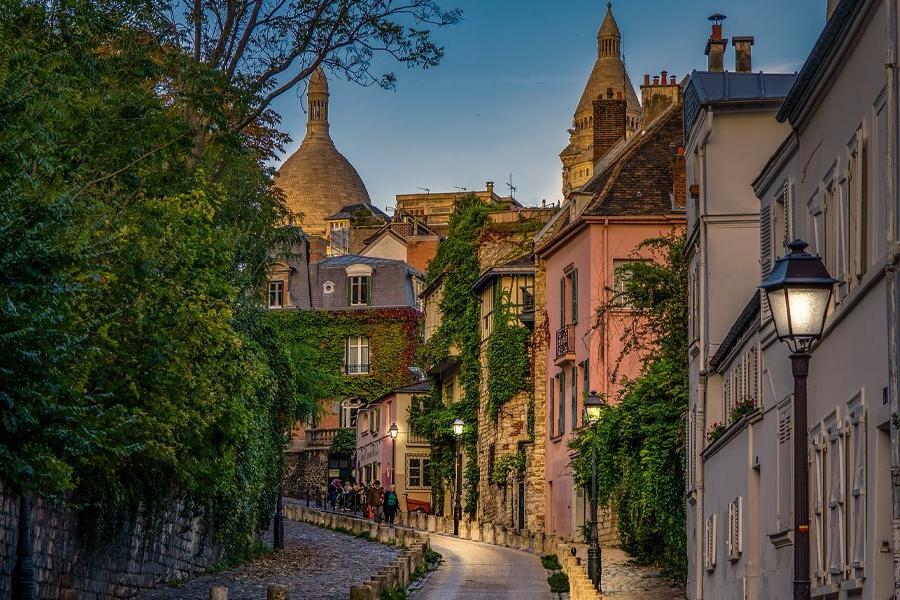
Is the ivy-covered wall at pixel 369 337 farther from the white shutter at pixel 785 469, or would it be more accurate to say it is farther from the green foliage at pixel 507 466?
the white shutter at pixel 785 469

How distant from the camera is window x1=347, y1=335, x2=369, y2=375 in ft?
303

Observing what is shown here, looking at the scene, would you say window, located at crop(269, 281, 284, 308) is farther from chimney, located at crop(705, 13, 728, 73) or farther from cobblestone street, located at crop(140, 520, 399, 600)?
chimney, located at crop(705, 13, 728, 73)

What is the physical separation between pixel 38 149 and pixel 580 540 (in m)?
32.5

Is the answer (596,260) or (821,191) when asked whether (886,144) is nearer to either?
(821,191)

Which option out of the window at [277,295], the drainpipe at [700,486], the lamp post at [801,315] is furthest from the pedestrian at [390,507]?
the lamp post at [801,315]

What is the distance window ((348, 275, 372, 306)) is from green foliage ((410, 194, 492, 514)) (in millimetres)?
24833

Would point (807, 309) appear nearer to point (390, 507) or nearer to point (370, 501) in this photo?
point (390, 507)

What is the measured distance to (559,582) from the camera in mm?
33875

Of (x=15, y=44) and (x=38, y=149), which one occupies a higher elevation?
(x=15, y=44)

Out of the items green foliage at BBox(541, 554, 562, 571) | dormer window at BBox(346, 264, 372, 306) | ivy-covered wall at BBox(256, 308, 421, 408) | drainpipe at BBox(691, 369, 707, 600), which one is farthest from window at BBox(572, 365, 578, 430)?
dormer window at BBox(346, 264, 372, 306)

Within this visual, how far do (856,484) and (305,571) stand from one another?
25.8 metres

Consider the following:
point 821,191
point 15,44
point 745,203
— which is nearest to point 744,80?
point 745,203

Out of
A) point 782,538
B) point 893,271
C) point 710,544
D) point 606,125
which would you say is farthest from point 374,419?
point 893,271

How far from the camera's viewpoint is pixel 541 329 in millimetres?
54438
